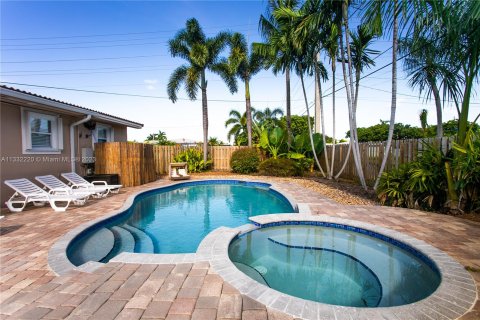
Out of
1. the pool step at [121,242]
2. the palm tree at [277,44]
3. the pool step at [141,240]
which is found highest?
the palm tree at [277,44]

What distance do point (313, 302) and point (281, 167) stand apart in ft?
40.4

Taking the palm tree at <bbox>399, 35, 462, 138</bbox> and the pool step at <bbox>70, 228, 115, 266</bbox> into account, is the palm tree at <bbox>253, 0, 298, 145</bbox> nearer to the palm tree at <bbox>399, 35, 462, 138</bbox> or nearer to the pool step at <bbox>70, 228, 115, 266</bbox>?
the palm tree at <bbox>399, 35, 462, 138</bbox>

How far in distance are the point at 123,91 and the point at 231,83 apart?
43.7ft

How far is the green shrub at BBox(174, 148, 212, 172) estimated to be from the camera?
55.9 ft

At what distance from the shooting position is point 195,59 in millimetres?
15867

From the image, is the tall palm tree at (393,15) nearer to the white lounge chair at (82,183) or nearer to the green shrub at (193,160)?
the white lounge chair at (82,183)

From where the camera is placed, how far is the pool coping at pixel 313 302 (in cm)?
239

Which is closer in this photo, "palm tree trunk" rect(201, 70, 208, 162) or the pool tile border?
Answer: the pool tile border

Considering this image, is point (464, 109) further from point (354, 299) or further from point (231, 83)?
point (231, 83)

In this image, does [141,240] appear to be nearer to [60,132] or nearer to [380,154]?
[60,132]

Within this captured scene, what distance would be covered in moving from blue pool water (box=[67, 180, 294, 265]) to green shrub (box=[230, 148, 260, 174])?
13.5 ft

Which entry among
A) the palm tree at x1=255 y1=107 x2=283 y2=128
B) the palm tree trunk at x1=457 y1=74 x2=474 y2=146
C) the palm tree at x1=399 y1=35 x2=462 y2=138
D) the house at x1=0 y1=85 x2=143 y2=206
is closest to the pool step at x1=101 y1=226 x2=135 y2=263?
the house at x1=0 y1=85 x2=143 y2=206

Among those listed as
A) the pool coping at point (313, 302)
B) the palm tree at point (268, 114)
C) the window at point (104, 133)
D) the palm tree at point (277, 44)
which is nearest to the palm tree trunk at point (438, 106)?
the pool coping at point (313, 302)

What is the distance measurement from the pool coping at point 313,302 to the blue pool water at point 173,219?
521 millimetres
